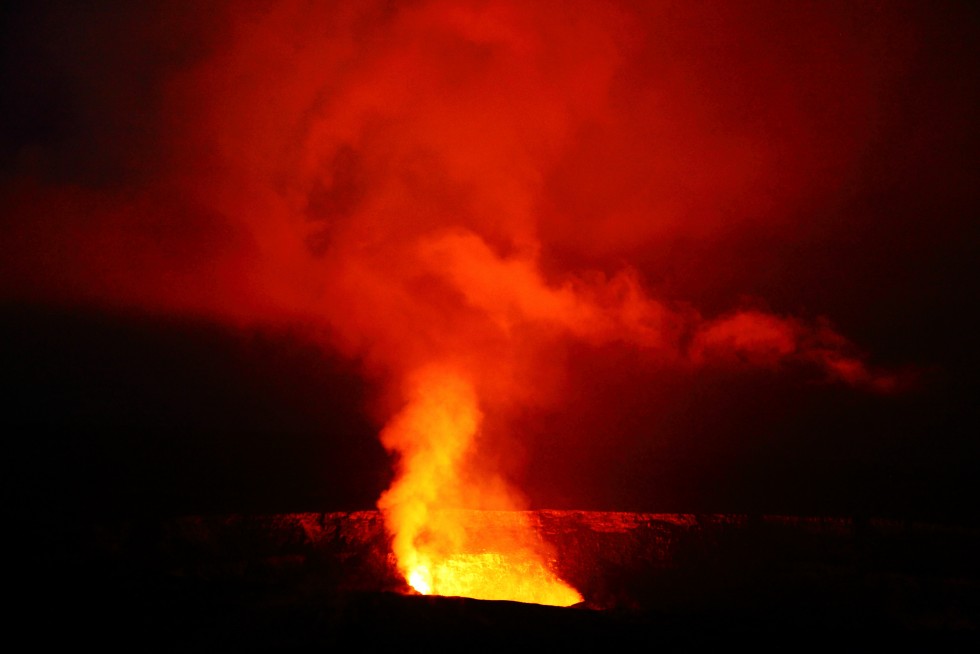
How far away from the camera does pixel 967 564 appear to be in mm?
16094

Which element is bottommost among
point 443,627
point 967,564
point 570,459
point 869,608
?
point 443,627

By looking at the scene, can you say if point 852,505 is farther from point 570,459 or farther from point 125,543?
point 125,543

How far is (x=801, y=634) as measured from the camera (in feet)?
29.2

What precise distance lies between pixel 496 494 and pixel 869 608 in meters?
10.2

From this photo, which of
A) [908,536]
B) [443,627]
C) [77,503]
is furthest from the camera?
[908,536]

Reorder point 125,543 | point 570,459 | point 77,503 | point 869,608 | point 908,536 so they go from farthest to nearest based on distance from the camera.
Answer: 1. point 570,459
2. point 908,536
3. point 77,503
4. point 869,608
5. point 125,543

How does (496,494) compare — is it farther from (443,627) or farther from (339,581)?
(443,627)

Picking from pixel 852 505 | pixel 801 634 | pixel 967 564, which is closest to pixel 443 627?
pixel 801 634

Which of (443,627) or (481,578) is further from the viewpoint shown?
(481,578)

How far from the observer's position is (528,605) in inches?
367

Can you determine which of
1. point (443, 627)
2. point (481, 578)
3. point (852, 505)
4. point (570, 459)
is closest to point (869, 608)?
point (852, 505)

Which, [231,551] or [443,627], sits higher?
[231,551]

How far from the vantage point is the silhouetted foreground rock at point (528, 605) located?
8.46 m

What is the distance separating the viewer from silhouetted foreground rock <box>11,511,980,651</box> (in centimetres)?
846
